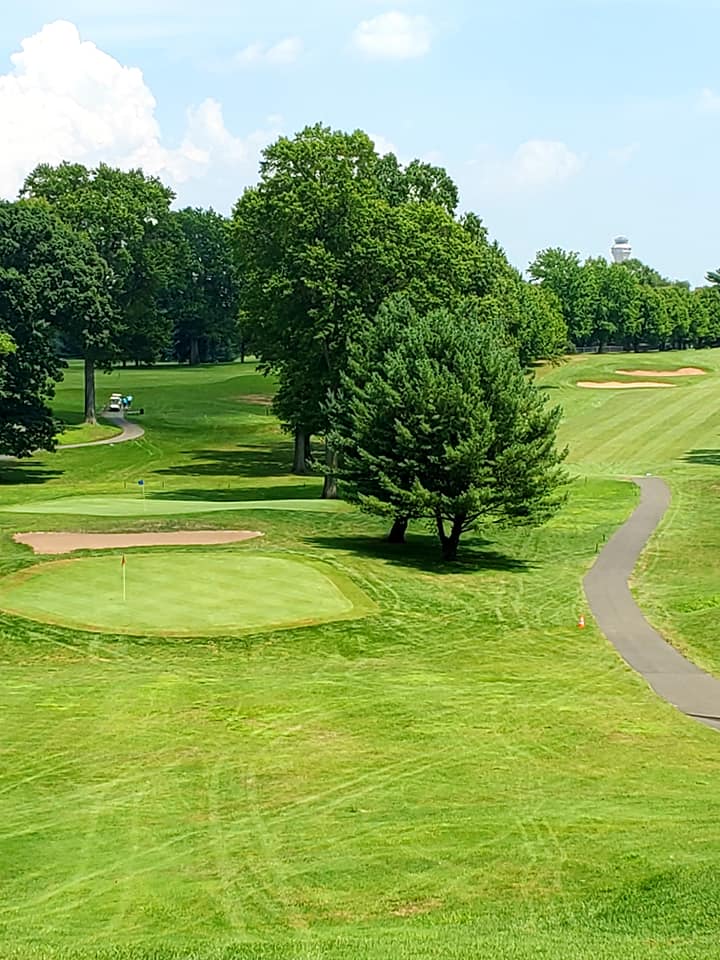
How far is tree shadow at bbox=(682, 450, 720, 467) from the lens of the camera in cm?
7625

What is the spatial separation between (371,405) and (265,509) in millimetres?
11293

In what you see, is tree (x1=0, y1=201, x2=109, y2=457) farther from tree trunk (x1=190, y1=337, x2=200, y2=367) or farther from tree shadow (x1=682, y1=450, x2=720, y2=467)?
tree trunk (x1=190, y1=337, x2=200, y2=367)

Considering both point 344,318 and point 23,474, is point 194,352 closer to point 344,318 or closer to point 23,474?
point 23,474

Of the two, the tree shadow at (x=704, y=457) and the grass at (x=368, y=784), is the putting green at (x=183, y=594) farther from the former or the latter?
the tree shadow at (x=704, y=457)

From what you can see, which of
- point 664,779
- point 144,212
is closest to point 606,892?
point 664,779

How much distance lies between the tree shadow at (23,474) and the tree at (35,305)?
4.56 ft

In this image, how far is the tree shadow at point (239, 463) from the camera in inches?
2972

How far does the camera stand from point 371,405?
43.9 m

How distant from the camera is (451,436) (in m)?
42.0

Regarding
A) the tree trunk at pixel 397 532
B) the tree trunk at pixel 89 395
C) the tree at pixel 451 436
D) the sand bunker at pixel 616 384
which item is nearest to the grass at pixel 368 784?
the tree at pixel 451 436

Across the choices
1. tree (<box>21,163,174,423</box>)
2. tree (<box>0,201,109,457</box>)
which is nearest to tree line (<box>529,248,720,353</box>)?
tree (<box>21,163,174,423</box>)

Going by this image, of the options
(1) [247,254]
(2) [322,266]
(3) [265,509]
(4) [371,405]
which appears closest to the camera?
(4) [371,405]

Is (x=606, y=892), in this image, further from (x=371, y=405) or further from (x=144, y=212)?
(x=144, y=212)

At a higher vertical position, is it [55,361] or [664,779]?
[55,361]
